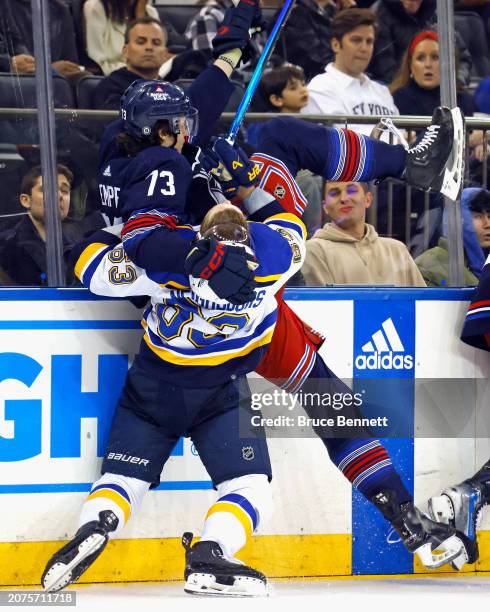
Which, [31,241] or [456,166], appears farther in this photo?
[456,166]

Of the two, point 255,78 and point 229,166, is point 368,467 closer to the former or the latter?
point 229,166

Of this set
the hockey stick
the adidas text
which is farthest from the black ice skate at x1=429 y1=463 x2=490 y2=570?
the hockey stick

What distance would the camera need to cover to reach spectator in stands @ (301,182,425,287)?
11.3 ft

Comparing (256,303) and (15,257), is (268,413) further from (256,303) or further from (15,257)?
(15,257)

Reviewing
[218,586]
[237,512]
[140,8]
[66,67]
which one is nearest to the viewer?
[218,586]

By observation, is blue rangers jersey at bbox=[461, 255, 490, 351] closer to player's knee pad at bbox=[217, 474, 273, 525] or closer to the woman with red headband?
the woman with red headband

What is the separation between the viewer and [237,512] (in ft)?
9.55

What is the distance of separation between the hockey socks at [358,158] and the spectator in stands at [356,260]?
8.7 inches

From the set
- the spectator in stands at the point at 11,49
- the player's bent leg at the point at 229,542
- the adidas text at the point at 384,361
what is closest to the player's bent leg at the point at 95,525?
the player's bent leg at the point at 229,542

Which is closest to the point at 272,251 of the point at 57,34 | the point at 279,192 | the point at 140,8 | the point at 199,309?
the point at 199,309

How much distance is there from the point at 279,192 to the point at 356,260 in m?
0.39

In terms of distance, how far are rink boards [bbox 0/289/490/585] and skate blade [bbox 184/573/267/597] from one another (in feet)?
1.72

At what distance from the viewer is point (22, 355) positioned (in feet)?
10.6

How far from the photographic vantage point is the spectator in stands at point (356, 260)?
136 inches
